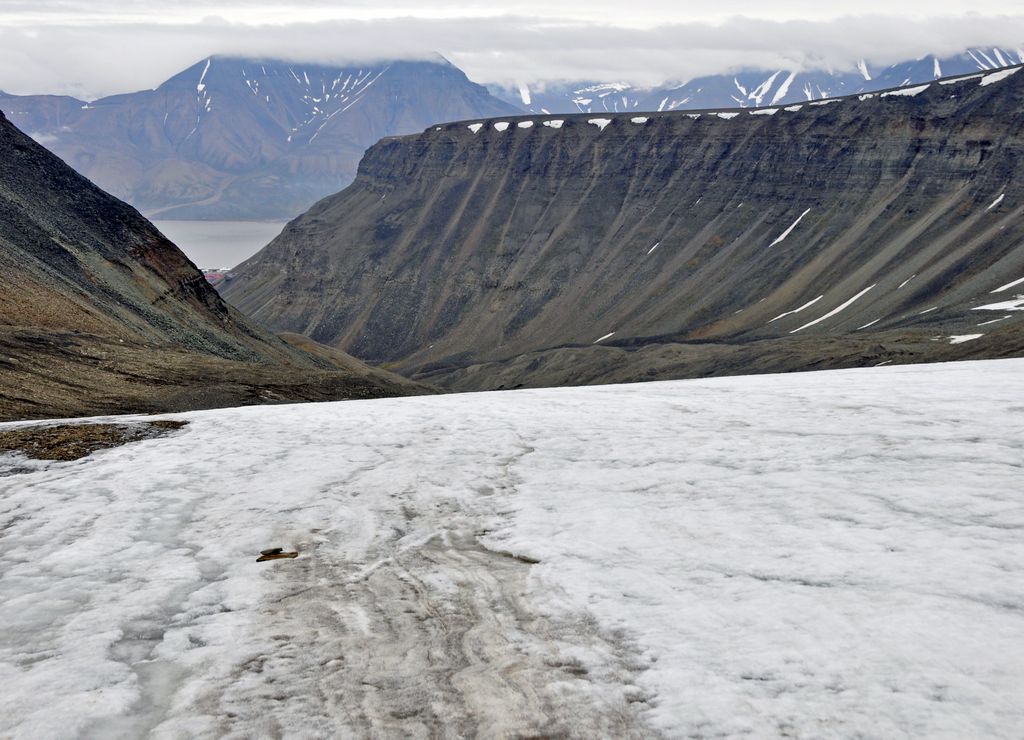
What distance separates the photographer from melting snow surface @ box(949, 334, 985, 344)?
58750mm

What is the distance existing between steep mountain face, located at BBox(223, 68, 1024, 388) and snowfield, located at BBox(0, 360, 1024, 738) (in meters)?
46.4

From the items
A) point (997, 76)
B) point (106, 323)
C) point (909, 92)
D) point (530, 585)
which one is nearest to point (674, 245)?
point (909, 92)

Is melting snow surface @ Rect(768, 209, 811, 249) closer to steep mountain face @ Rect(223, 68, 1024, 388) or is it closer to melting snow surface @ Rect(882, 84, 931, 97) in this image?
steep mountain face @ Rect(223, 68, 1024, 388)

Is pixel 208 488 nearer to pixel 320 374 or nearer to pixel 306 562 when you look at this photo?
pixel 306 562

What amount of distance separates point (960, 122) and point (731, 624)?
356 ft

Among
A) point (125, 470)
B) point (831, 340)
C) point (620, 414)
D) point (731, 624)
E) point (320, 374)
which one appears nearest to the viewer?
point (731, 624)

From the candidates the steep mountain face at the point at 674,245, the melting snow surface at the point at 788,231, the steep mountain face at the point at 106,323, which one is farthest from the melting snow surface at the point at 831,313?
the steep mountain face at the point at 106,323

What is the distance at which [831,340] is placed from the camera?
69.5 m

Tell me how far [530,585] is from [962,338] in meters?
60.1

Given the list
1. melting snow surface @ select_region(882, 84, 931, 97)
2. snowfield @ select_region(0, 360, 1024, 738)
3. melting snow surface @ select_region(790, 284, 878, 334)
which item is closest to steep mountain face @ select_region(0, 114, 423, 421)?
snowfield @ select_region(0, 360, 1024, 738)

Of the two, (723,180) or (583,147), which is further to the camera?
(583,147)

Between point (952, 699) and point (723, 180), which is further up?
point (723, 180)

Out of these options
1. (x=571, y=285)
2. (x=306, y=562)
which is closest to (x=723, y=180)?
(x=571, y=285)

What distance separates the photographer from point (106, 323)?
1270 inches
